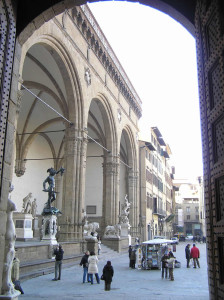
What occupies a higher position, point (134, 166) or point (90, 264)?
point (134, 166)

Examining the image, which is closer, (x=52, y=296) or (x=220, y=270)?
(x=220, y=270)

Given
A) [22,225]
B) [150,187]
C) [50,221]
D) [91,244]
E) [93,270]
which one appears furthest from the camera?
[150,187]

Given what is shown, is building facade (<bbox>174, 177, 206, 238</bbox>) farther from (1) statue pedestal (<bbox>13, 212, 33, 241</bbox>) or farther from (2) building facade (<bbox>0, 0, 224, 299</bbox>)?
(2) building facade (<bbox>0, 0, 224, 299</bbox>)

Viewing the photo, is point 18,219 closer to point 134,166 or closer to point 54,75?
point 54,75

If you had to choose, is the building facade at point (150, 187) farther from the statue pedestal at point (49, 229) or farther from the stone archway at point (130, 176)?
the statue pedestal at point (49, 229)

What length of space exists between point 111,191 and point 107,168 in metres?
1.75

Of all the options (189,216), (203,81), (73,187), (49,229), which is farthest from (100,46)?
(189,216)

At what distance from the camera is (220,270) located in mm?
3908

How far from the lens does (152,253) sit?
1491 centimetres

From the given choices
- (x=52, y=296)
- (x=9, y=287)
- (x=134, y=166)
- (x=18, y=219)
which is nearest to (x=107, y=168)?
(x=134, y=166)

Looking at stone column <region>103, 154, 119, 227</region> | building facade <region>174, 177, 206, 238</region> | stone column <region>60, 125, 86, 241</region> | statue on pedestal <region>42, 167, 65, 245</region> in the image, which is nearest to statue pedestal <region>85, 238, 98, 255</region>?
stone column <region>60, 125, 86, 241</region>

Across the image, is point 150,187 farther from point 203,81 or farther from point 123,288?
point 203,81

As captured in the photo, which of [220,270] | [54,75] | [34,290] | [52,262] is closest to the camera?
[220,270]

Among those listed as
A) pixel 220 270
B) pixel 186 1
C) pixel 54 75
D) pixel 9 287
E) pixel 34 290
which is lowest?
pixel 34 290
